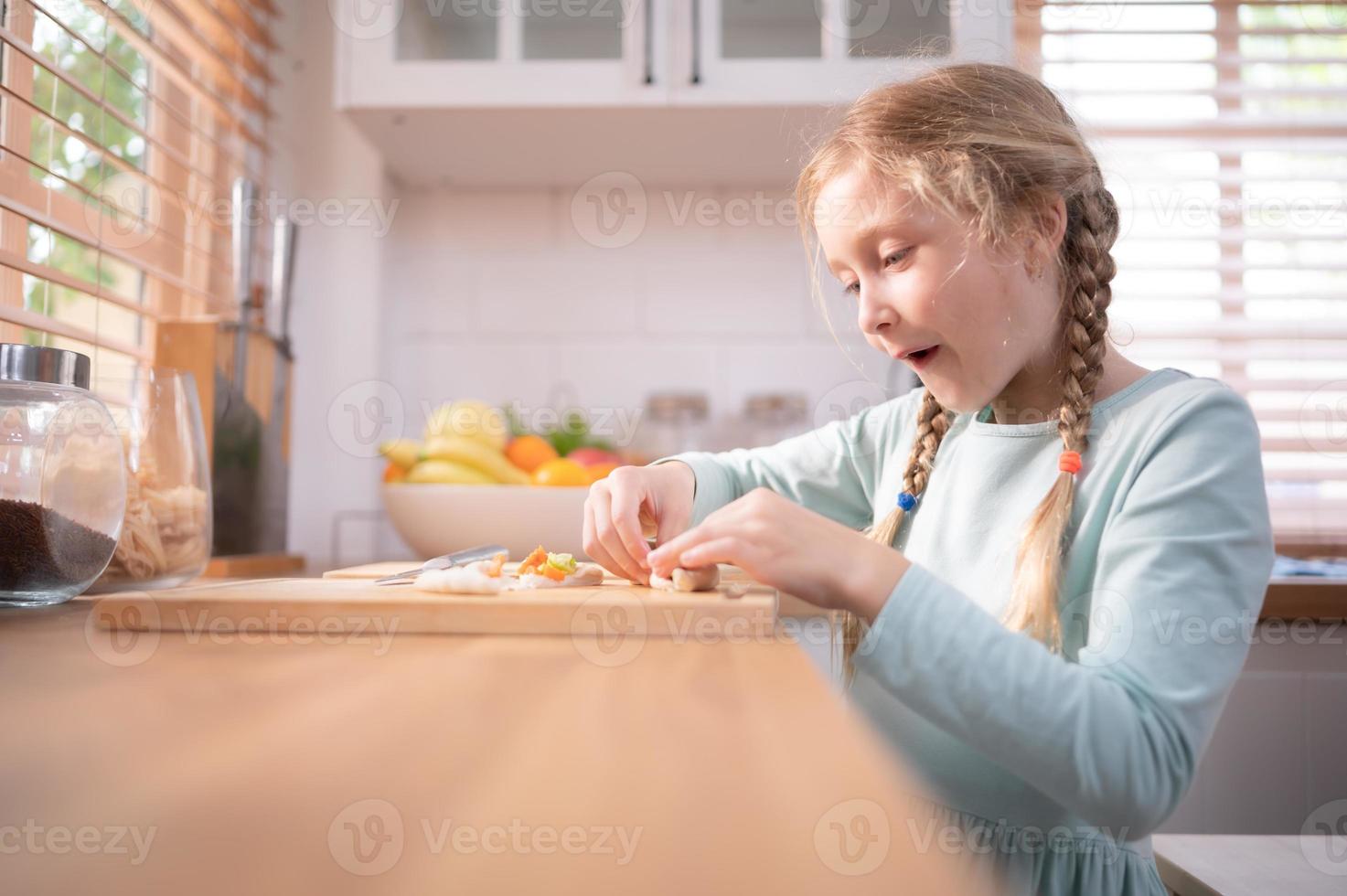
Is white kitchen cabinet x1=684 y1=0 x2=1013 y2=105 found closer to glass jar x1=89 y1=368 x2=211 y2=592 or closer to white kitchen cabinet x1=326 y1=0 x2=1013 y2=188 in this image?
white kitchen cabinet x1=326 y1=0 x2=1013 y2=188

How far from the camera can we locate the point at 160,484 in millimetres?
890

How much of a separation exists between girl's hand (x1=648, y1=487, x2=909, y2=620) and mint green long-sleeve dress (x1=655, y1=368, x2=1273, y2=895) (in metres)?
0.02

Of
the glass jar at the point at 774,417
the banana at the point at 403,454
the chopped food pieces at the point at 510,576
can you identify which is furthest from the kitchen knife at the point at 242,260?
the glass jar at the point at 774,417

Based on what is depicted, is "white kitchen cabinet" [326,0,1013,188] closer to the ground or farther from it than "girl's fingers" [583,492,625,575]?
farther from it

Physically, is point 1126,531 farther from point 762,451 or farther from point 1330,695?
point 1330,695

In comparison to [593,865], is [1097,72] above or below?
above

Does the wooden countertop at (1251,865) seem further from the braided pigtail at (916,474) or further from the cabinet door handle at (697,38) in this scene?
the cabinet door handle at (697,38)

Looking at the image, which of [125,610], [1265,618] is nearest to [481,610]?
[125,610]

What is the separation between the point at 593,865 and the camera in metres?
0.26

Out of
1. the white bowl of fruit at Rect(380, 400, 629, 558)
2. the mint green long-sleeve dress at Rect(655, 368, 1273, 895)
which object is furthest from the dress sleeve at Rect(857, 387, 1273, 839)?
the white bowl of fruit at Rect(380, 400, 629, 558)

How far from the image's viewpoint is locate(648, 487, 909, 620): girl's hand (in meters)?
0.62

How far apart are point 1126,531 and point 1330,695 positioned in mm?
980

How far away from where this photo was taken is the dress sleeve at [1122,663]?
59 cm

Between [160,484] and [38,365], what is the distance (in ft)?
0.60
